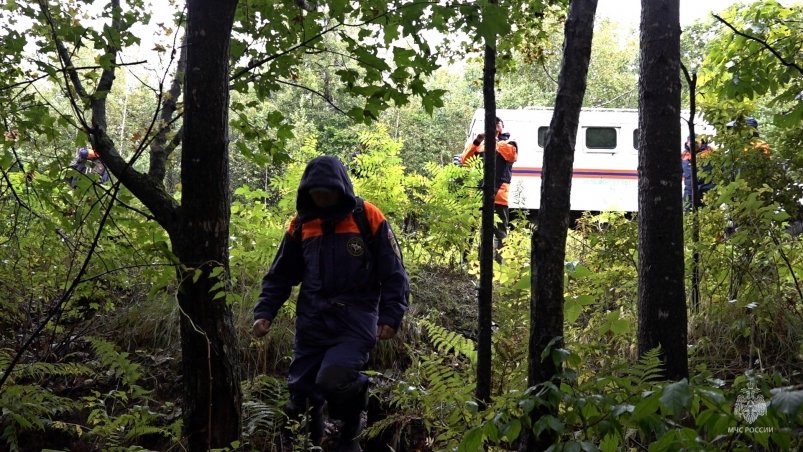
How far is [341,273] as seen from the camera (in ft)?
11.8

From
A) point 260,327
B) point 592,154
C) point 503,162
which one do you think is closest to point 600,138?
point 592,154

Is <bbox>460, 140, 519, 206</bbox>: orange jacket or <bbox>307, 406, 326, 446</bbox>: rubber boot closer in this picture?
<bbox>307, 406, 326, 446</bbox>: rubber boot

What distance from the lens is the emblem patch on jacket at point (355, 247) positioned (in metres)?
3.63

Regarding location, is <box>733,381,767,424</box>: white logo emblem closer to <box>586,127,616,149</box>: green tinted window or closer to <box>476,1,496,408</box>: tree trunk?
<box>476,1,496,408</box>: tree trunk

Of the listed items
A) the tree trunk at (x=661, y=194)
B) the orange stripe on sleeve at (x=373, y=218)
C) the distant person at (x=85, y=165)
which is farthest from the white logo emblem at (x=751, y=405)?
the distant person at (x=85, y=165)

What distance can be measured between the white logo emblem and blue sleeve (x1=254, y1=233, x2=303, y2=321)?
2.56 meters

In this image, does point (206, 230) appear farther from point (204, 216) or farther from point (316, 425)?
point (316, 425)

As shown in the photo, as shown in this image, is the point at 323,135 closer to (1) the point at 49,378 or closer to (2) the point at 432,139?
(2) the point at 432,139

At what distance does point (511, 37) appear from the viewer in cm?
453

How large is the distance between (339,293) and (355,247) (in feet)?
0.97

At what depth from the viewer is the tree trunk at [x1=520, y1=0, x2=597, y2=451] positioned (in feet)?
8.56

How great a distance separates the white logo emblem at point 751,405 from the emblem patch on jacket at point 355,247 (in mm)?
2132

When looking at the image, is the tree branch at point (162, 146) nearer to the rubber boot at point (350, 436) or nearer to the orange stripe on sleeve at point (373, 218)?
the orange stripe on sleeve at point (373, 218)

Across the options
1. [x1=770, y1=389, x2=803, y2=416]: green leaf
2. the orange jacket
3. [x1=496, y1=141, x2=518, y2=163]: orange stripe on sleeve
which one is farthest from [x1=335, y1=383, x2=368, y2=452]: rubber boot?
[x1=496, y1=141, x2=518, y2=163]: orange stripe on sleeve
